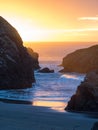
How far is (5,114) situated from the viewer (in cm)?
2855

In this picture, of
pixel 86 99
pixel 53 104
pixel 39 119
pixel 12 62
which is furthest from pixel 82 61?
pixel 39 119

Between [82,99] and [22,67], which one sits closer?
[82,99]

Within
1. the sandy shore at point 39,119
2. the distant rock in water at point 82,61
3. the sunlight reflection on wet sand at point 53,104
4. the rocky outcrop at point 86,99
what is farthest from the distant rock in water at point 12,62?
the distant rock in water at point 82,61

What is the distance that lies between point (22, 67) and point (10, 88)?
235 inches

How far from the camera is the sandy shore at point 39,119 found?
24.5m

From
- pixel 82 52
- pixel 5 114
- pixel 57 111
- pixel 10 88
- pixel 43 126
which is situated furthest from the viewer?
pixel 82 52

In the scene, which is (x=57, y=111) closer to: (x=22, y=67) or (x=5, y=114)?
(x=5, y=114)

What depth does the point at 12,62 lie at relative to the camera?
54.6 m

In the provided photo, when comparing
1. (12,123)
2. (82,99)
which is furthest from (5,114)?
(82,99)

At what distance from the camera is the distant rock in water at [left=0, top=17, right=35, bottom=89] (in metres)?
52.6

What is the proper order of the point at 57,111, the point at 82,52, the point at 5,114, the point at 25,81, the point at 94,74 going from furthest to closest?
the point at 82,52 < the point at 25,81 < the point at 94,74 < the point at 57,111 < the point at 5,114

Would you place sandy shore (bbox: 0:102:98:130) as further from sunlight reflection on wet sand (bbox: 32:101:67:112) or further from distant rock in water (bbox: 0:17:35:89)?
distant rock in water (bbox: 0:17:35:89)

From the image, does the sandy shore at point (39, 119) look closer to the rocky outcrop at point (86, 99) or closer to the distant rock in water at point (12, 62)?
the rocky outcrop at point (86, 99)

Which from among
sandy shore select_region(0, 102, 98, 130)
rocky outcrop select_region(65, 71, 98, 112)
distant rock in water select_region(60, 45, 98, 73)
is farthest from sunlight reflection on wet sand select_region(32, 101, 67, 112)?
distant rock in water select_region(60, 45, 98, 73)
